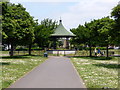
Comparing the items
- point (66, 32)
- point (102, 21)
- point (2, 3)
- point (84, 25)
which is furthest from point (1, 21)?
point (66, 32)

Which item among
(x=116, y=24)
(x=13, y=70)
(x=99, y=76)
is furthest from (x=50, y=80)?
(x=116, y=24)

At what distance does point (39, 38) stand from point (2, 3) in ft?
76.4

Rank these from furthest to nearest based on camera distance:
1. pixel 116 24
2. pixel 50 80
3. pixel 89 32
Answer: pixel 89 32
pixel 116 24
pixel 50 80

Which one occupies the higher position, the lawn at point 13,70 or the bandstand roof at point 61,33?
the bandstand roof at point 61,33

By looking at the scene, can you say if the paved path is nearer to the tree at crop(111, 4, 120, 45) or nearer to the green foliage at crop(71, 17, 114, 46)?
the tree at crop(111, 4, 120, 45)

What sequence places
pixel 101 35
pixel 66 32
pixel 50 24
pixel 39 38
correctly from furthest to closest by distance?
pixel 50 24 < pixel 66 32 < pixel 39 38 < pixel 101 35

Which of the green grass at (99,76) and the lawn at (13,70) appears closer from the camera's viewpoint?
the green grass at (99,76)

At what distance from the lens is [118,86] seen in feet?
30.4

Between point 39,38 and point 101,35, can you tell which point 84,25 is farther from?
point 101,35

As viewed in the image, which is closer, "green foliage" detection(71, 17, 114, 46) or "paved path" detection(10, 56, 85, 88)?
"paved path" detection(10, 56, 85, 88)

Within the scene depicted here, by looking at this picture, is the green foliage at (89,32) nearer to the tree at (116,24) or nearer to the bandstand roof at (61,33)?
the bandstand roof at (61,33)

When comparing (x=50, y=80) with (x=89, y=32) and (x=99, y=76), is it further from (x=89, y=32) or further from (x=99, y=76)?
(x=89, y=32)

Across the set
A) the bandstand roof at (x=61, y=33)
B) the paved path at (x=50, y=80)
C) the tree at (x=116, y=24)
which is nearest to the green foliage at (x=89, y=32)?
the bandstand roof at (x=61, y=33)

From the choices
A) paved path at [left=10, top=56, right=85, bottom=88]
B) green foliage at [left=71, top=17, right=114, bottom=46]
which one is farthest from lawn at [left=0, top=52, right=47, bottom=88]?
green foliage at [left=71, top=17, right=114, bottom=46]
